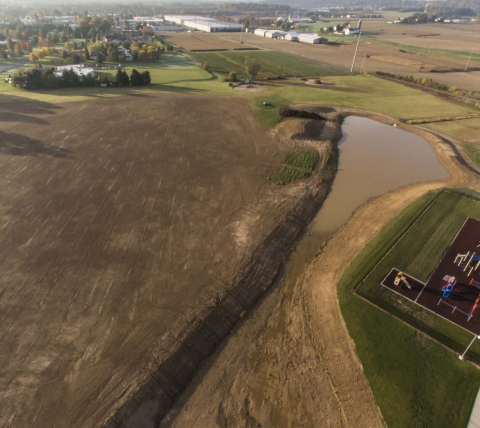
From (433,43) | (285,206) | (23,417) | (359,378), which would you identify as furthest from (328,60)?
(23,417)

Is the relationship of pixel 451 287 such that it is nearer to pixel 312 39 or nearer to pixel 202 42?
pixel 312 39

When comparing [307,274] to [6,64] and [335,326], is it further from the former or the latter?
[6,64]

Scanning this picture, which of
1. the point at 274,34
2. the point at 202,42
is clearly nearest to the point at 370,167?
the point at 202,42

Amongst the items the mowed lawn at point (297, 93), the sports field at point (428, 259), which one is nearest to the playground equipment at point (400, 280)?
the sports field at point (428, 259)

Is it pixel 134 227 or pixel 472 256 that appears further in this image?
pixel 134 227

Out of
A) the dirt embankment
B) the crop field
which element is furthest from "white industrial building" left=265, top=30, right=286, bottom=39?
the dirt embankment

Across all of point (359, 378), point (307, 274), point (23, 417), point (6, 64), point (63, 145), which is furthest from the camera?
point (6, 64)

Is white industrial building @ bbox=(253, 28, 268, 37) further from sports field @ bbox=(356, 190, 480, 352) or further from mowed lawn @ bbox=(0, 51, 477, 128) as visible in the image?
sports field @ bbox=(356, 190, 480, 352)
